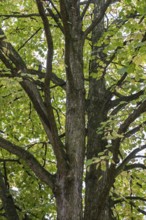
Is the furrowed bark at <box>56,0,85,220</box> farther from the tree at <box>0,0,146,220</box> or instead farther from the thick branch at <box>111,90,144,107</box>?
the thick branch at <box>111,90,144,107</box>

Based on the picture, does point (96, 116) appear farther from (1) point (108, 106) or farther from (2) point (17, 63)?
(2) point (17, 63)

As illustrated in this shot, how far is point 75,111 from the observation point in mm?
4930

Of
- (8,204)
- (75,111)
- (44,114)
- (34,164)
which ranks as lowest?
(8,204)

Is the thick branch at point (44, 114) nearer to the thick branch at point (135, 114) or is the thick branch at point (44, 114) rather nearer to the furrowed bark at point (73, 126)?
the furrowed bark at point (73, 126)

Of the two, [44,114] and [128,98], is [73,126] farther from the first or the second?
[128,98]

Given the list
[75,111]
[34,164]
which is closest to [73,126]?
[75,111]

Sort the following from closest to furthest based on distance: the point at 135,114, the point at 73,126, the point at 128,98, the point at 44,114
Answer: the point at 135,114
the point at 44,114
the point at 73,126
the point at 128,98

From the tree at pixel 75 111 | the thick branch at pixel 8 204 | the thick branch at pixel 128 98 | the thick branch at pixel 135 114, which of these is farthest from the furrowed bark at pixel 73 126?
the thick branch at pixel 8 204

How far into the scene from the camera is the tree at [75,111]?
3932mm

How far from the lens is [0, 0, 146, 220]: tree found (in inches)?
155

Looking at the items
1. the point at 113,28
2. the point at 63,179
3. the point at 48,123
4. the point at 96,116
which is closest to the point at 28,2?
the point at 113,28

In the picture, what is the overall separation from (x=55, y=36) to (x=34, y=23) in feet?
1.86

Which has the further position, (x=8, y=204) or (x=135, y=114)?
(x=8, y=204)

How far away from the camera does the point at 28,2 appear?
7570mm
